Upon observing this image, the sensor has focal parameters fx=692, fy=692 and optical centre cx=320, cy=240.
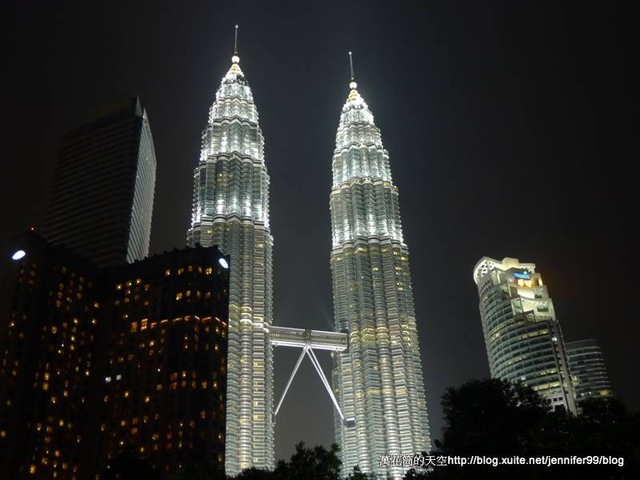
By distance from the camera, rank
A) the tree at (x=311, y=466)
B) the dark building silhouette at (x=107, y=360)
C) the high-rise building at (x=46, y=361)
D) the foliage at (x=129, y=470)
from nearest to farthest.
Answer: the tree at (x=311, y=466) < the foliage at (x=129, y=470) < the high-rise building at (x=46, y=361) < the dark building silhouette at (x=107, y=360)

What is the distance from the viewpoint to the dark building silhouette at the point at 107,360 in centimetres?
14350

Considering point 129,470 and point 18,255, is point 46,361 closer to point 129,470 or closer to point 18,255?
point 18,255

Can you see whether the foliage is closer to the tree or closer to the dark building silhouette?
the tree

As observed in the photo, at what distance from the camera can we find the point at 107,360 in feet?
548

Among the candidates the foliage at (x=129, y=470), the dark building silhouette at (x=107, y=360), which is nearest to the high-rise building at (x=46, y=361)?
the dark building silhouette at (x=107, y=360)

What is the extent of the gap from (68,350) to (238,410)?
2074 inches

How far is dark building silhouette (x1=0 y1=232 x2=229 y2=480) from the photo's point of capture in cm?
14350

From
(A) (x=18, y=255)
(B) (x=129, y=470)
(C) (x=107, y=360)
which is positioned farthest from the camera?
(C) (x=107, y=360)

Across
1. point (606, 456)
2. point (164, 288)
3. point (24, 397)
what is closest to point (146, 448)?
point (24, 397)

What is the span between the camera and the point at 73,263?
→ 17300 cm

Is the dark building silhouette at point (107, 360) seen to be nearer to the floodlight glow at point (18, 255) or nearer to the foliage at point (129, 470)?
the floodlight glow at point (18, 255)

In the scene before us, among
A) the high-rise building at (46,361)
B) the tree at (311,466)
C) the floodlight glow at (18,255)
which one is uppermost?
the floodlight glow at (18,255)

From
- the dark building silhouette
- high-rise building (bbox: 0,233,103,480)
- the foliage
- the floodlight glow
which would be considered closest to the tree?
the foliage

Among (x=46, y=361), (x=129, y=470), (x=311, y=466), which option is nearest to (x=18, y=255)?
(x=46, y=361)
